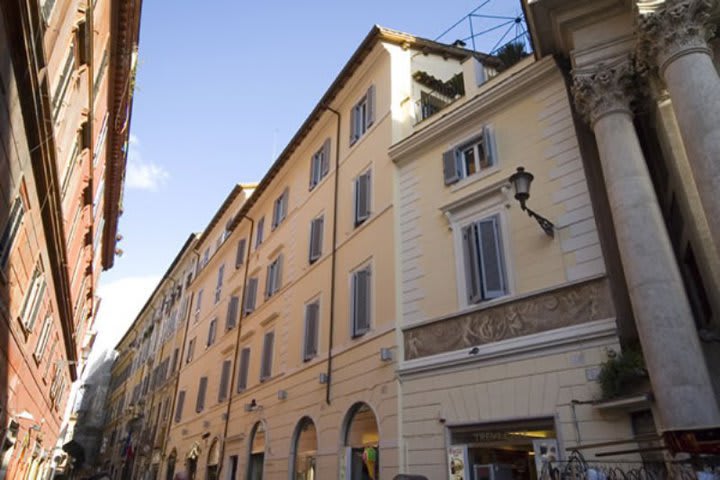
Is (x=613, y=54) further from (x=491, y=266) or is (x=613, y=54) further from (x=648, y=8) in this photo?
(x=491, y=266)

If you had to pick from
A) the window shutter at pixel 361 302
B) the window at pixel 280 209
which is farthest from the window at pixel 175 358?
the window shutter at pixel 361 302

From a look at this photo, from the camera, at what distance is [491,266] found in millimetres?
9328

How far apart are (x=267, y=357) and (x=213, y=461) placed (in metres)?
5.74

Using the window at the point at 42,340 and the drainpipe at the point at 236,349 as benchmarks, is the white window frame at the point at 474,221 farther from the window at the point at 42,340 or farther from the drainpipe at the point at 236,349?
the drainpipe at the point at 236,349

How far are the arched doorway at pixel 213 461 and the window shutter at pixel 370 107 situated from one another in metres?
13.1

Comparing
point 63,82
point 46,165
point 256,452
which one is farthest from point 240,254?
point 46,165

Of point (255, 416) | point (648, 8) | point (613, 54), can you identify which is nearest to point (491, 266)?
point (613, 54)

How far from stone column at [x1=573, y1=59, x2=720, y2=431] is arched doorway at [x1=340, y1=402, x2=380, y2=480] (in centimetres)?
562

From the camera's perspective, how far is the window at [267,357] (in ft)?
55.1

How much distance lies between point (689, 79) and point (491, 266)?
405 cm

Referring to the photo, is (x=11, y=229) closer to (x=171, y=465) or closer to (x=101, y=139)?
(x=101, y=139)

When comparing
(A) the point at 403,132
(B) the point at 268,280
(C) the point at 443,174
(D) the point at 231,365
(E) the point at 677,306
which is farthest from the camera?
(D) the point at 231,365

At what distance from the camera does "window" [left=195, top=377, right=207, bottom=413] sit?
2285 centimetres

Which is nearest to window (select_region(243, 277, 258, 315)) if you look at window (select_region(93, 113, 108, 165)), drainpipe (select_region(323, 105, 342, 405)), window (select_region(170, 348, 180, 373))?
drainpipe (select_region(323, 105, 342, 405))
